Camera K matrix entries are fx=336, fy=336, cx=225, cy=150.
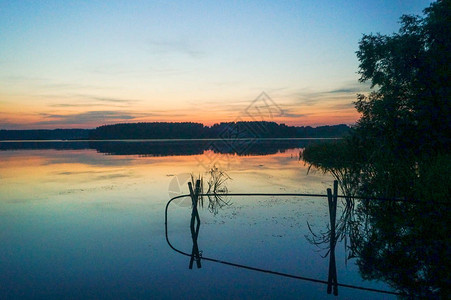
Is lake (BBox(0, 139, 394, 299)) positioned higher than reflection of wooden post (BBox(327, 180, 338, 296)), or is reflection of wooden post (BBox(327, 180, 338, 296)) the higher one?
reflection of wooden post (BBox(327, 180, 338, 296))

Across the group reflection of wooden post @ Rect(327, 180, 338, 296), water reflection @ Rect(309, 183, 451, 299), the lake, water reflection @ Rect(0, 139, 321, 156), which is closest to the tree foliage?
the lake

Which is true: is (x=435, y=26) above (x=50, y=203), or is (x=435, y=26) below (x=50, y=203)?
above

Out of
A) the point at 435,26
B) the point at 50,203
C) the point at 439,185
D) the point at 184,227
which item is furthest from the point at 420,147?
the point at 50,203

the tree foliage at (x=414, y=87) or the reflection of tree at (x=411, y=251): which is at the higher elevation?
the tree foliage at (x=414, y=87)

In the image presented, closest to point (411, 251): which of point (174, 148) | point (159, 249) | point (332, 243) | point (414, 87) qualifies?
point (332, 243)

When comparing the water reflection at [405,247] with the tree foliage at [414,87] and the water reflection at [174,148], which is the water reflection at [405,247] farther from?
the water reflection at [174,148]

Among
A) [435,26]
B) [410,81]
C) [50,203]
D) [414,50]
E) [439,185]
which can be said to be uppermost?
[435,26]

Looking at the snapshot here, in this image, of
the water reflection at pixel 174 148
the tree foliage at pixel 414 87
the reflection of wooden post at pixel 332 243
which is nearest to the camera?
the reflection of wooden post at pixel 332 243

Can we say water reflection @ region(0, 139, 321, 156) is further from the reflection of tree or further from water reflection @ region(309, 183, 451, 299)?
the reflection of tree

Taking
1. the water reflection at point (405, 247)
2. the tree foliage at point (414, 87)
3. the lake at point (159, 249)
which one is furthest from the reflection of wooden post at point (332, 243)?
the tree foliage at point (414, 87)

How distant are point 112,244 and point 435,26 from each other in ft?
87.5

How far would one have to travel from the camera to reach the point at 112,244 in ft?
48.3

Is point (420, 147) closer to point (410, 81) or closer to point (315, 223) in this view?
point (410, 81)

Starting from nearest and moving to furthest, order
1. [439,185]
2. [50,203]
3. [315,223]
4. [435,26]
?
[439,185], [315,223], [50,203], [435,26]
